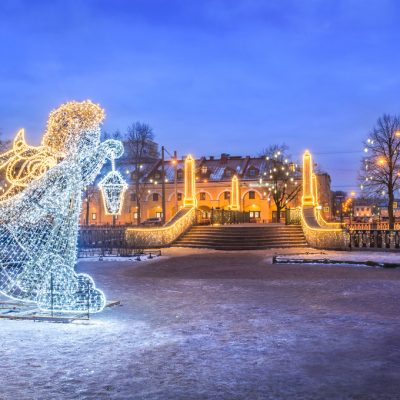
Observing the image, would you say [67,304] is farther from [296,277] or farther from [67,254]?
[296,277]

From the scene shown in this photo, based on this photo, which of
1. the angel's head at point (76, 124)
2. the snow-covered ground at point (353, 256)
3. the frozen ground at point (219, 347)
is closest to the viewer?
the frozen ground at point (219, 347)

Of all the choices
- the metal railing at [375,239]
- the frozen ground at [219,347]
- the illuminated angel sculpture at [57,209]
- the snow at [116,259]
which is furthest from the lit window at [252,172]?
the illuminated angel sculpture at [57,209]

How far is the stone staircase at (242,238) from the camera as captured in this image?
2528cm

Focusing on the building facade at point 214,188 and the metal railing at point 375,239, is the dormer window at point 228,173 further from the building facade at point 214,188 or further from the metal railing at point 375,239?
the metal railing at point 375,239

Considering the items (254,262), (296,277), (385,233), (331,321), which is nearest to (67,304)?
(331,321)

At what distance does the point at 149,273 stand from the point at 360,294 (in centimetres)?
674

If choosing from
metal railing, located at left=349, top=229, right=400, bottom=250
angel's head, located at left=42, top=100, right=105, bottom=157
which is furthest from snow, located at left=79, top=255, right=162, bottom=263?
angel's head, located at left=42, top=100, right=105, bottom=157

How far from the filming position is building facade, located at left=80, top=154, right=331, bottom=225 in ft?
202

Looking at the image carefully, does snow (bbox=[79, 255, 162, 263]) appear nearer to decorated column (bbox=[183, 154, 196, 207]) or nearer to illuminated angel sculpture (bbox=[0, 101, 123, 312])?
decorated column (bbox=[183, 154, 196, 207])

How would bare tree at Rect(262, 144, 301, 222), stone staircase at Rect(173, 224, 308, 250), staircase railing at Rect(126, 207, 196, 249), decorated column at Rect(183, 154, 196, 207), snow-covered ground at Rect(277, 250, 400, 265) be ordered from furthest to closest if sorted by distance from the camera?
bare tree at Rect(262, 144, 301, 222)
decorated column at Rect(183, 154, 196, 207)
staircase railing at Rect(126, 207, 196, 249)
stone staircase at Rect(173, 224, 308, 250)
snow-covered ground at Rect(277, 250, 400, 265)

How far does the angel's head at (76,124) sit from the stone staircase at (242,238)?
54.8 ft

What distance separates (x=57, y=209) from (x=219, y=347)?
3.91 meters

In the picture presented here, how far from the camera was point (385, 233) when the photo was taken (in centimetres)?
2252

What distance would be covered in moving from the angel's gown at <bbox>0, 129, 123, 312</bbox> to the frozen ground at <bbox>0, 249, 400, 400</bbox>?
2.25ft
